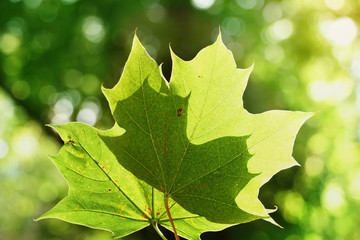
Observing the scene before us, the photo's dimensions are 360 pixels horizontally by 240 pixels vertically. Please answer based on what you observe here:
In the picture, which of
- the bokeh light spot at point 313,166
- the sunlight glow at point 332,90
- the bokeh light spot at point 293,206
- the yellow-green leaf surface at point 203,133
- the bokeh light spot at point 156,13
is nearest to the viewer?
the yellow-green leaf surface at point 203,133

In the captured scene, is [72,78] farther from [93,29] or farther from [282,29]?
[282,29]

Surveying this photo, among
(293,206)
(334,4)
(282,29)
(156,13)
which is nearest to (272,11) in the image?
(282,29)

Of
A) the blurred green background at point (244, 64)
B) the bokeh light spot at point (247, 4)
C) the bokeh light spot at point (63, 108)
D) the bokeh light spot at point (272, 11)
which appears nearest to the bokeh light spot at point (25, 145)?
the blurred green background at point (244, 64)

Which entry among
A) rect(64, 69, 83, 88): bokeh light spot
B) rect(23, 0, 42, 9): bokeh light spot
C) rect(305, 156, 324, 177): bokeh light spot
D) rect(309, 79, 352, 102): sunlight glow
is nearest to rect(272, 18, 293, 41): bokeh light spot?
rect(309, 79, 352, 102): sunlight glow

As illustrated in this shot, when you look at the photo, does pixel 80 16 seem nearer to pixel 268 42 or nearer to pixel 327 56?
pixel 268 42

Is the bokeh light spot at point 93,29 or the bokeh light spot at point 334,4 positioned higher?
the bokeh light spot at point 334,4

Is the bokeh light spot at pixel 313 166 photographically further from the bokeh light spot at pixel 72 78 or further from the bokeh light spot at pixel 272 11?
the bokeh light spot at pixel 72 78
